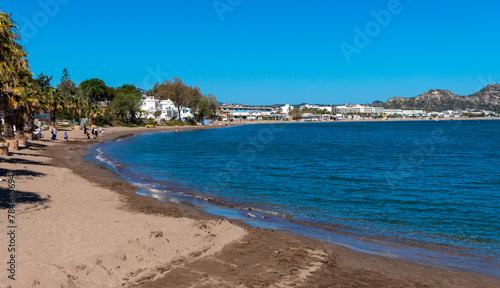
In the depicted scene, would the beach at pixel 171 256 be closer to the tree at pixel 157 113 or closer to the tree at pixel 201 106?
the tree at pixel 157 113

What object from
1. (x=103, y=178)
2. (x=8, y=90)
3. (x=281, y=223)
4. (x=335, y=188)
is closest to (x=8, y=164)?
(x=103, y=178)

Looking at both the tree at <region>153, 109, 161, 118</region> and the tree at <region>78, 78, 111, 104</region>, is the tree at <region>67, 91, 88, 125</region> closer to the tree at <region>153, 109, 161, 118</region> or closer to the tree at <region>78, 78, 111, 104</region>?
the tree at <region>78, 78, 111, 104</region>

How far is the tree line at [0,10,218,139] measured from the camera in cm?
2029

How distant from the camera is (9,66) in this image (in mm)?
17906

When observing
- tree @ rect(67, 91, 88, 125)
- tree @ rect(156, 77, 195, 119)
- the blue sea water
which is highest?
tree @ rect(156, 77, 195, 119)

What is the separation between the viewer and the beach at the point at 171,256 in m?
8.54

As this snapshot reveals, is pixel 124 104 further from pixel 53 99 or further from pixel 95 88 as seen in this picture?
pixel 53 99

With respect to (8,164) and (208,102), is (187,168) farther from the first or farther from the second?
(208,102)

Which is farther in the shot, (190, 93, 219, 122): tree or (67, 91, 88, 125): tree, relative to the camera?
(190, 93, 219, 122): tree

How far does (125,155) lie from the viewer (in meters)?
42.5

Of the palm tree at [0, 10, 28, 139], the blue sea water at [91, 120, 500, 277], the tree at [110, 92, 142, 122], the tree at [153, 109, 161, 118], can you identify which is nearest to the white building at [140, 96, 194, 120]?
the tree at [153, 109, 161, 118]

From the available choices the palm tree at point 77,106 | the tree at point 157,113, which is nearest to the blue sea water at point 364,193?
the palm tree at point 77,106

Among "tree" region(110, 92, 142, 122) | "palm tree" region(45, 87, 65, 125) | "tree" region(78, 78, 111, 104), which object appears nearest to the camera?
"palm tree" region(45, 87, 65, 125)

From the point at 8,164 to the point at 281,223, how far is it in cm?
1776
